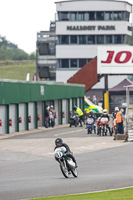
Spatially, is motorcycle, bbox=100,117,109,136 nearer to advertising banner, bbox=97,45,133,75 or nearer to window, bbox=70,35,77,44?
advertising banner, bbox=97,45,133,75

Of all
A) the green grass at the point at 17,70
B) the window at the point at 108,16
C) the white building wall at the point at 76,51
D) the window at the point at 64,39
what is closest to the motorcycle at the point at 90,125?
the white building wall at the point at 76,51

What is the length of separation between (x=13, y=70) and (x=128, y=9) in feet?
221

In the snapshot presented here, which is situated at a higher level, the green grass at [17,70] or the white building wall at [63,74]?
the green grass at [17,70]

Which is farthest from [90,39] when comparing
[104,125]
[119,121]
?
[119,121]

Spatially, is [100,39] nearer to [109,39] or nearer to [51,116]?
[109,39]

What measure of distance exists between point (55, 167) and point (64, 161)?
13.1ft

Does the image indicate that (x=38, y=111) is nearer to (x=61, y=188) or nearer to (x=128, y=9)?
(x=61, y=188)

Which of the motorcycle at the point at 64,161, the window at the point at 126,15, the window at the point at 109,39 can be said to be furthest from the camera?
the window at the point at 126,15

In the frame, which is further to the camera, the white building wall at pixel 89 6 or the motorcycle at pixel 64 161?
the white building wall at pixel 89 6

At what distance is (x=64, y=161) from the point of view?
60.9 ft

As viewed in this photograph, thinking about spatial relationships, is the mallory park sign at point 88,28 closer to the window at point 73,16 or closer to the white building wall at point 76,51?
the window at point 73,16

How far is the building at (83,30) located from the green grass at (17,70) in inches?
2118

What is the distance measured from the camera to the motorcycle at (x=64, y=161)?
18.2 metres

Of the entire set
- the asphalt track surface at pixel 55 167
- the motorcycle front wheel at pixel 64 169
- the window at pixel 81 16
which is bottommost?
the asphalt track surface at pixel 55 167
